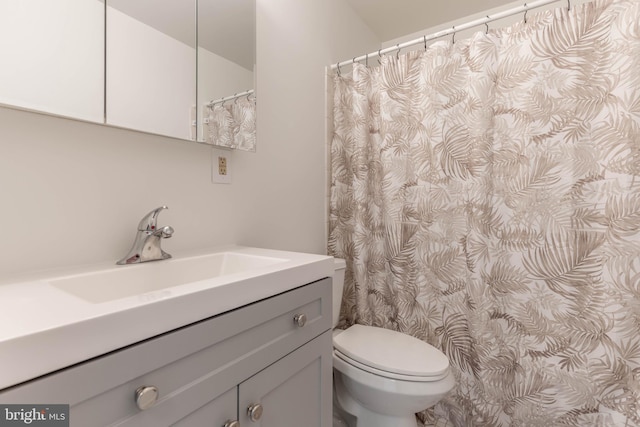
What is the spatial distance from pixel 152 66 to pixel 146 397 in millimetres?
944

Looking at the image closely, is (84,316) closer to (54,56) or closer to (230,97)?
(54,56)

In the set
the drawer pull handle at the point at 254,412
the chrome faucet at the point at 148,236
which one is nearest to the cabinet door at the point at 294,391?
the drawer pull handle at the point at 254,412

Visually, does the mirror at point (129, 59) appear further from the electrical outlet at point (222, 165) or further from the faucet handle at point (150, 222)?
the faucet handle at point (150, 222)

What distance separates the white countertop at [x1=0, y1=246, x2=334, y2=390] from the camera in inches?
15.7

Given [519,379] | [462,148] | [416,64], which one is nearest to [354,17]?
[416,64]

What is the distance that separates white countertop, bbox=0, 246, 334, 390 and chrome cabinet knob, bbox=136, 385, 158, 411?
0.09 m

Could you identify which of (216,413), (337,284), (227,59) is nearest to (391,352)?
(337,284)

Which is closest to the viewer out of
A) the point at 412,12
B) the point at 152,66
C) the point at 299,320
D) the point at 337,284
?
the point at 299,320

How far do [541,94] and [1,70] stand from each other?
1760 millimetres

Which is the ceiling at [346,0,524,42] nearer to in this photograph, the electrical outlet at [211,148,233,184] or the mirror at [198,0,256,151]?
the mirror at [198,0,256,151]

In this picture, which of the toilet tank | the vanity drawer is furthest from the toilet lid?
the vanity drawer

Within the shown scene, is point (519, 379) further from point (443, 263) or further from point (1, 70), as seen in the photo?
point (1, 70)

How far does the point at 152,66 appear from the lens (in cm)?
99

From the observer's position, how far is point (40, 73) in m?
0.76
